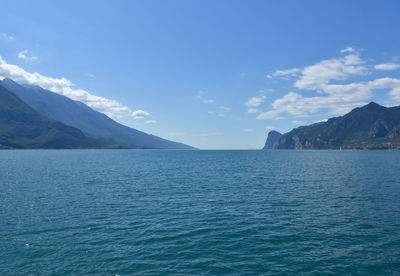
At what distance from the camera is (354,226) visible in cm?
3028

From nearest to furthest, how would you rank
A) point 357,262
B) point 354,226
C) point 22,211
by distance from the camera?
point 357,262 < point 354,226 < point 22,211

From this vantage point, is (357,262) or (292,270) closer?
(292,270)

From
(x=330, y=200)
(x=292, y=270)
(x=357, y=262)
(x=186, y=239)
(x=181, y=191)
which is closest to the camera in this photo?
(x=292, y=270)

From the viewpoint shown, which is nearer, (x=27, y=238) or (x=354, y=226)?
(x=27, y=238)

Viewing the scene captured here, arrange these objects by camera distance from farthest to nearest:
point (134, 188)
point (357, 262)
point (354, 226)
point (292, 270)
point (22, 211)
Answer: point (134, 188) → point (22, 211) → point (354, 226) → point (357, 262) → point (292, 270)

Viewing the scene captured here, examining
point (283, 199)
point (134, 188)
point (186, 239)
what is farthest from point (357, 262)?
point (134, 188)

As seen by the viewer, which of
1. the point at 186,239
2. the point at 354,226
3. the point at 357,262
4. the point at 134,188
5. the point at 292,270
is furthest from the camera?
the point at 134,188

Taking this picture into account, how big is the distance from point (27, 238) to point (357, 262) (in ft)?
117

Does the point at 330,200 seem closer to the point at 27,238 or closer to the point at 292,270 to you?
the point at 292,270

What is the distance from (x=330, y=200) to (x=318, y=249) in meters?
25.0

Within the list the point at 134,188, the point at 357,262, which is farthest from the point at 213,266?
the point at 134,188

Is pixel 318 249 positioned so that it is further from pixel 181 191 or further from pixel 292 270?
pixel 181 191

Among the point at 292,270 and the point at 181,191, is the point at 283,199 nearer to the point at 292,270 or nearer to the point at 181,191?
the point at 181,191

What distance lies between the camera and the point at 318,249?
23.5 meters
